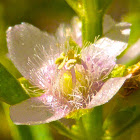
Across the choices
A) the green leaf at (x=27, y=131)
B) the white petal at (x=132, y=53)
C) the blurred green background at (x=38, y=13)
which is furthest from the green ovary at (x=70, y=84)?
the blurred green background at (x=38, y=13)

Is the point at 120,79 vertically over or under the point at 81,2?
under

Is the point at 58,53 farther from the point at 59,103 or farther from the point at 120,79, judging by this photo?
the point at 120,79

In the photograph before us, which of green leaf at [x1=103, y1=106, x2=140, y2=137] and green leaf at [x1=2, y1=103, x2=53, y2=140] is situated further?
green leaf at [x1=2, y1=103, x2=53, y2=140]

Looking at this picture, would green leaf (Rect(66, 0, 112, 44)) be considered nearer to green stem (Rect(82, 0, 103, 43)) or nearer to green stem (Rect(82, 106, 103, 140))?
green stem (Rect(82, 0, 103, 43))

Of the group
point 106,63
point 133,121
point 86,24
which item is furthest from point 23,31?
point 133,121

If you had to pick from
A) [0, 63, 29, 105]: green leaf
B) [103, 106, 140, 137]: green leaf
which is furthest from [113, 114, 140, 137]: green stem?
[0, 63, 29, 105]: green leaf

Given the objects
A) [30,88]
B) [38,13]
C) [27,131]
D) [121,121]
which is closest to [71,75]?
[30,88]

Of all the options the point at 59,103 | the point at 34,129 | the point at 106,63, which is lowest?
the point at 34,129
